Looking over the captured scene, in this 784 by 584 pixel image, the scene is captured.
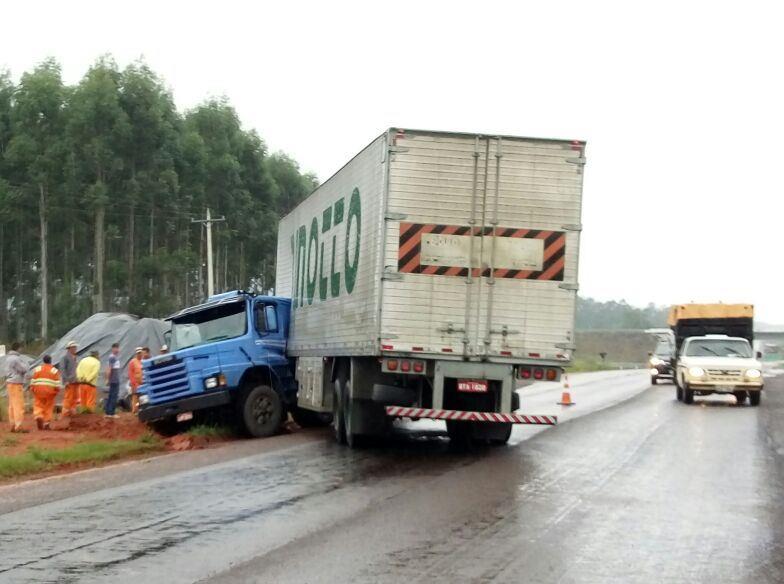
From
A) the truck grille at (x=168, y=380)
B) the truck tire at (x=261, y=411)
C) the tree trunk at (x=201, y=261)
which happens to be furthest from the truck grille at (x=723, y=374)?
the tree trunk at (x=201, y=261)

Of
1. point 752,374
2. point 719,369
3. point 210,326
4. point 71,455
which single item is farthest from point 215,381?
point 752,374

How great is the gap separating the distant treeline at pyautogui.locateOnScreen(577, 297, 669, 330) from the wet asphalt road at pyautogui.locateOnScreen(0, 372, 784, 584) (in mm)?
158594

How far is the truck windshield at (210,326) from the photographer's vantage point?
1825 cm

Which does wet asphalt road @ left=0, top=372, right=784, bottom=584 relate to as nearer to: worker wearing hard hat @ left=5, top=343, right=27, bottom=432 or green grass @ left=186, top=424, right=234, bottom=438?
green grass @ left=186, top=424, right=234, bottom=438

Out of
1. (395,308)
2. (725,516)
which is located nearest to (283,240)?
(395,308)

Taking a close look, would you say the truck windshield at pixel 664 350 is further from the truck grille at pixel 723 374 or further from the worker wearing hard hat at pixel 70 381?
the worker wearing hard hat at pixel 70 381

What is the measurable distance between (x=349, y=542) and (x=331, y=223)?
30.8 ft

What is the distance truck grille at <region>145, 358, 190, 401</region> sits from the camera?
1741 cm

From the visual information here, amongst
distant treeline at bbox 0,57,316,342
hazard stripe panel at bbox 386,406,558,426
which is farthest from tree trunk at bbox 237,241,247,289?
hazard stripe panel at bbox 386,406,558,426

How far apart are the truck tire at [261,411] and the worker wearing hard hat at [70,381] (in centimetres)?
523

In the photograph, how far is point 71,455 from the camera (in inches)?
575

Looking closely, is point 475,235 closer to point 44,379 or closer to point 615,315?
point 44,379

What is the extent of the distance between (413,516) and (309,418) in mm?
10829

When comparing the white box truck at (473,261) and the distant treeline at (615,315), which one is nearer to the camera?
the white box truck at (473,261)
